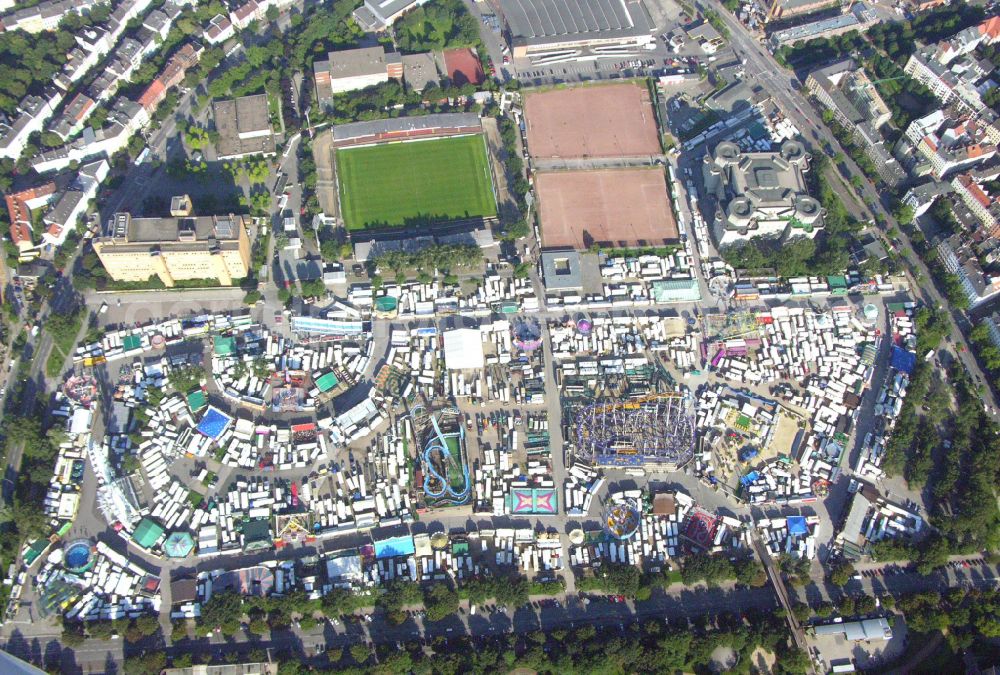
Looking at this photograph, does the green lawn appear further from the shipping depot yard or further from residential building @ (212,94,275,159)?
residential building @ (212,94,275,159)

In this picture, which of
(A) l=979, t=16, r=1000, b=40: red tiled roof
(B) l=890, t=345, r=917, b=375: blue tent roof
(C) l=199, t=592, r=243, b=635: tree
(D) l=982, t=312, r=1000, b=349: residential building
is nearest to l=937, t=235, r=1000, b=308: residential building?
(D) l=982, t=312, r=1000, b=349: residential building

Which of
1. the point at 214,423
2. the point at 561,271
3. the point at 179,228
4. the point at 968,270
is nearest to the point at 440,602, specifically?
the point at 214,423

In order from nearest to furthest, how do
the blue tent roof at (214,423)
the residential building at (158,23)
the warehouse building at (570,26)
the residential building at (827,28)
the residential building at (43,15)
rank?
1. the blue tent roof at (214,423)
2. the residential building at (43,15)
3. the residential building at (158,23)
4. the warehouse building at (570,26)
5. the residential building at (827,28)

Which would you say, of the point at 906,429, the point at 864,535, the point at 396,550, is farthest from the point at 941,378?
the point at 396,550

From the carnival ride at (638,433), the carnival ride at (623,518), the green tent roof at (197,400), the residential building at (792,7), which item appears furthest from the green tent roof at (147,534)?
the residential building at (792,7)

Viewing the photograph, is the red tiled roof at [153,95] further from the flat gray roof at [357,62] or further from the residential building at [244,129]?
the flat gray roof at [357,62]
